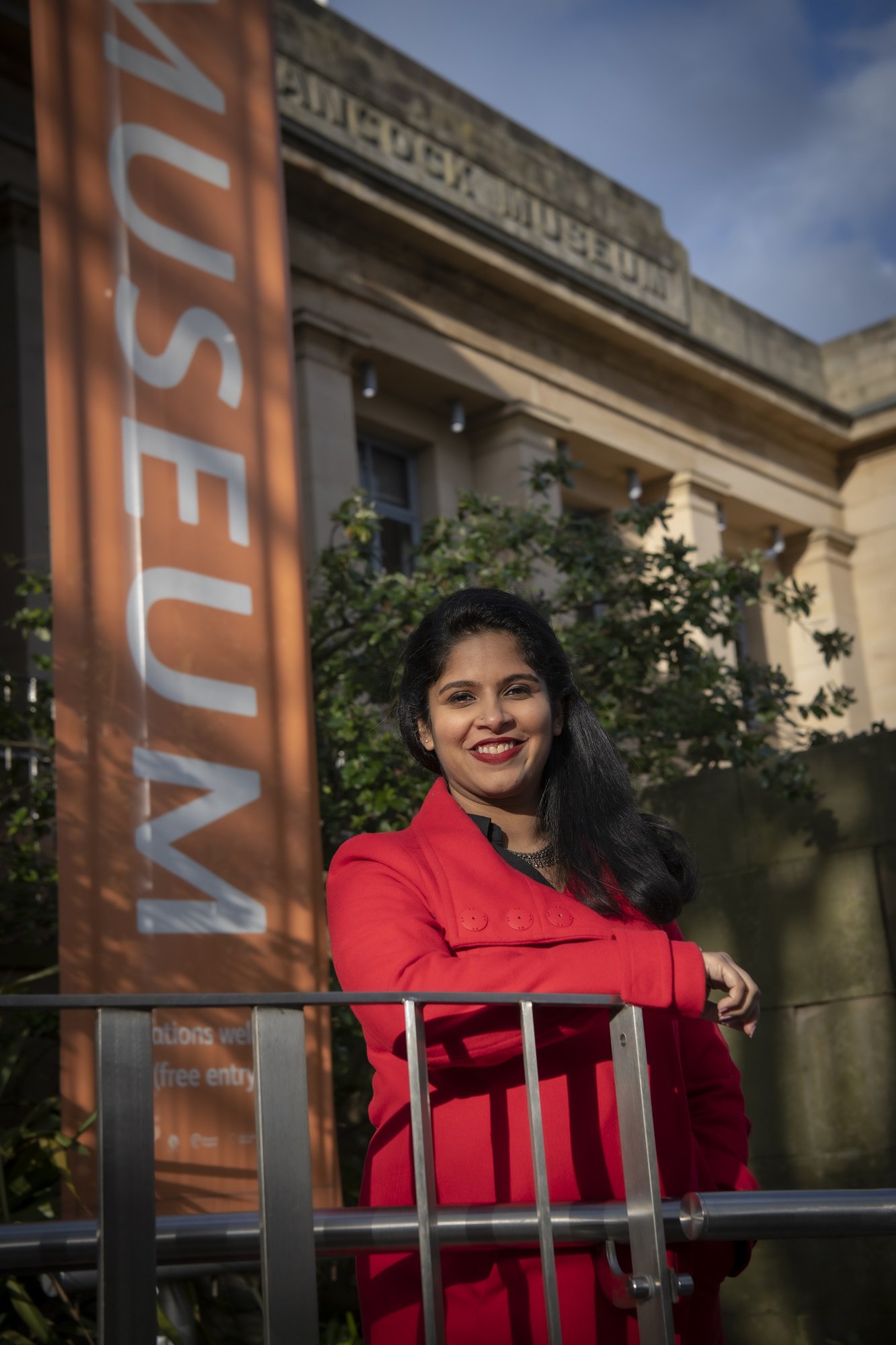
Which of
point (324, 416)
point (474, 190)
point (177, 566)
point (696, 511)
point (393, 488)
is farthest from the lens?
point (696, 511)

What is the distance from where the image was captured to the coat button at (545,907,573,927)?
81.7 inches

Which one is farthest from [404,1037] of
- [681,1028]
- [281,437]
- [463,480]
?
[463,480]

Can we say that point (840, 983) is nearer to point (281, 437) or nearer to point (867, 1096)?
point (867, 1096)

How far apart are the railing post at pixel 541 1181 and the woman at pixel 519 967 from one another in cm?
8

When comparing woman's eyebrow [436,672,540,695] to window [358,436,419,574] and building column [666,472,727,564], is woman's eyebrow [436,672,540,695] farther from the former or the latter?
building column [666,472,727,564]

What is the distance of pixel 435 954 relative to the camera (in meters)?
1.95

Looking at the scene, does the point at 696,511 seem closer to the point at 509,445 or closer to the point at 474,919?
the point at 509,445

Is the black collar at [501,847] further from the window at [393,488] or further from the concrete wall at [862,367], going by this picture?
the concrete wall at [862,367]

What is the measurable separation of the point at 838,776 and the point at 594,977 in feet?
12.9

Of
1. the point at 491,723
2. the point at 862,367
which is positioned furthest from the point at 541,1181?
the point at 862,367

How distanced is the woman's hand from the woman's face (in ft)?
1.51

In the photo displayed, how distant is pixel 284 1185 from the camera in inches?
63.8

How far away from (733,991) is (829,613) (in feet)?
63.8

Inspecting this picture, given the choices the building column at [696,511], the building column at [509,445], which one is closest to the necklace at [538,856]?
the building column at [509,445]
